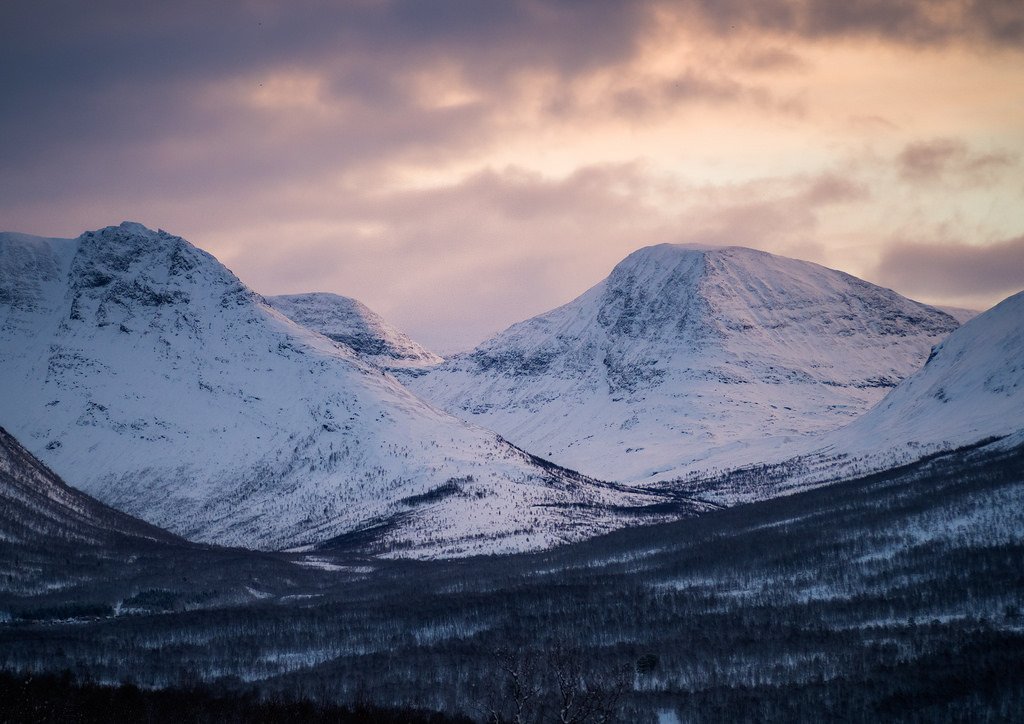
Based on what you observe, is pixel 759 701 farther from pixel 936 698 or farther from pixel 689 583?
pixel 689 583

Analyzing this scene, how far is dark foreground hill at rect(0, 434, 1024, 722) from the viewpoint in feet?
442

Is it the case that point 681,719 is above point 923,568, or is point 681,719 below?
below

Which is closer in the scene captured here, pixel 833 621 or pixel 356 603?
pixel 833 621

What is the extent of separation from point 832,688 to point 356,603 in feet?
281

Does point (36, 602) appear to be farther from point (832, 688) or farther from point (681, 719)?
point (832, 688)

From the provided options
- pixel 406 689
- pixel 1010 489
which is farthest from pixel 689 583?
pixel 406 689

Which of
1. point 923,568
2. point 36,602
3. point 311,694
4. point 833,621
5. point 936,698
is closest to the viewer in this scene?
point 936,698

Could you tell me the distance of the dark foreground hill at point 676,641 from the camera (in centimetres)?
13475

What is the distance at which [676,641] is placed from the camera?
163000 millimetres

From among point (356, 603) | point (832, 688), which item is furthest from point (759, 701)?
point (356, 603)

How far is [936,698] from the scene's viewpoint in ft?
425

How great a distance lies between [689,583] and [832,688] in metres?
61.9

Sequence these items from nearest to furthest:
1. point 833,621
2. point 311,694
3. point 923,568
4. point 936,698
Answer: point 936,698 → point 311,694 → point 833,621 → point 923,568

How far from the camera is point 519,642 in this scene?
167625mm
